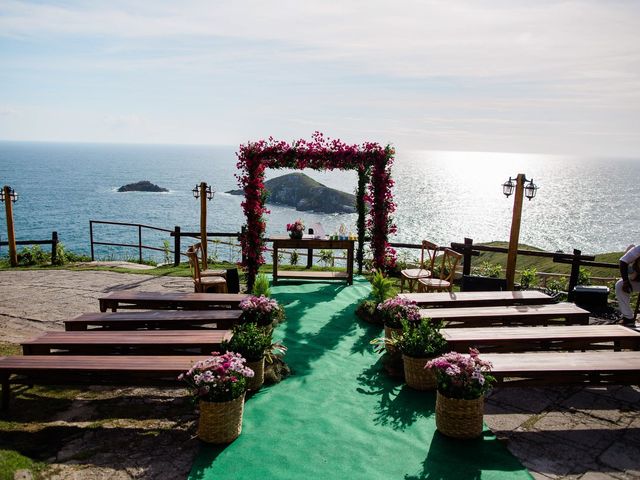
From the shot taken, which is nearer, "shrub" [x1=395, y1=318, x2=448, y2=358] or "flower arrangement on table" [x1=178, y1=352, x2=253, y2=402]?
"flower arrangement on table" [x1=178, y1=352, x2=253, y2=402]

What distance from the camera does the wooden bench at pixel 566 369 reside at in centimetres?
529

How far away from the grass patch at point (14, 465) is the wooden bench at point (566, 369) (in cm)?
452

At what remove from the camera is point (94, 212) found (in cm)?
7769

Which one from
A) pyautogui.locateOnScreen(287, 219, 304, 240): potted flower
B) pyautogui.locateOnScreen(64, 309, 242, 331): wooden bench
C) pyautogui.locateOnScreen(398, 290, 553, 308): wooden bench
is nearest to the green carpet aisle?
pyautogui.locateOnScreen(64, 309, 242, 331): wooden bench

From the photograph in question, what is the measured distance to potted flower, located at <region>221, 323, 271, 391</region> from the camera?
227 inches

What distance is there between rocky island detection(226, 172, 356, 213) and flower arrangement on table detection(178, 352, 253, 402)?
76217mm

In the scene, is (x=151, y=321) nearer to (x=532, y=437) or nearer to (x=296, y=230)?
(x=296, y=230)

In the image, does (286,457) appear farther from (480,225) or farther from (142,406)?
(480,225)

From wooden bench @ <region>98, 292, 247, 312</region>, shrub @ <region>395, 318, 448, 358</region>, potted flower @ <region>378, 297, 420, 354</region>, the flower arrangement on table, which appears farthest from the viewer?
wooden bench @ <region>98, 292, 247, 312</region>

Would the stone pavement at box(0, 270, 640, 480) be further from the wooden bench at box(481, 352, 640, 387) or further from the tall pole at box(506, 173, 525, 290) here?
the tall pole at box(506, 173, 525, 290)

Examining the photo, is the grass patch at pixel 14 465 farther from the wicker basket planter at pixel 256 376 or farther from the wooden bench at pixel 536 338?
the wooden bench at pixel 536 338

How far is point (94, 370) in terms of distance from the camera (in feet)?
Result: 17.1

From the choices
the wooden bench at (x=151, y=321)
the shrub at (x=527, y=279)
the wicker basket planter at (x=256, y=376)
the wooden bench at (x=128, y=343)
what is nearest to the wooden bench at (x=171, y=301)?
the wooden bench at (x=151, y=321)

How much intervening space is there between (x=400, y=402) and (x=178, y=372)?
2.55 metres
